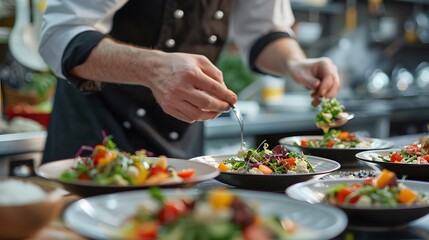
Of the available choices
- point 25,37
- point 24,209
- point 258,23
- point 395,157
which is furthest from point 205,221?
point 25,37

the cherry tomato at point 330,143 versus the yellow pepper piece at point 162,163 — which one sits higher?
the yellow pepper piece at point 162,163

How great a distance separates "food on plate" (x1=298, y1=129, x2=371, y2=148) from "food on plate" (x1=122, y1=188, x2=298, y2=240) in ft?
3.42

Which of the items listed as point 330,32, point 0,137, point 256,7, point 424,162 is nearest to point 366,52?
point 330,32

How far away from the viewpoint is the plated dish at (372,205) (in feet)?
3.81

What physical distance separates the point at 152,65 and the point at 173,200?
750mm

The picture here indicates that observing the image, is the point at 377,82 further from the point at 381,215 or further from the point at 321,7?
the point at 381,215

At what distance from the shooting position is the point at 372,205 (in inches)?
47.1

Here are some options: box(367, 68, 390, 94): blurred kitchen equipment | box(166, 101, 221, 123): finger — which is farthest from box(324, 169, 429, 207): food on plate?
box(367, 68, 390, 94): blurred kitchen equipment

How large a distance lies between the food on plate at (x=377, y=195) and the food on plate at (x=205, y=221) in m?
0.27

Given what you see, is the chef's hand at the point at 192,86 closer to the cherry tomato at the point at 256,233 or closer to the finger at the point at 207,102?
the finger at the point at 207,102

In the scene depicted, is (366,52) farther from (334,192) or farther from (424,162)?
(334,192)

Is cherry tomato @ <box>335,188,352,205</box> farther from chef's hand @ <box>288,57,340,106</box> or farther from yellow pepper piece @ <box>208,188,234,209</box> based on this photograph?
chef's hand @ <box>288,57,340,106</box>

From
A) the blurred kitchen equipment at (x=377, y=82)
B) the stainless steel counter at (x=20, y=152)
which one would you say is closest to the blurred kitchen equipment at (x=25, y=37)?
the stainless steel counter at (x=20, y=152)

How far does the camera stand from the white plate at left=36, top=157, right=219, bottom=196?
1.24m
